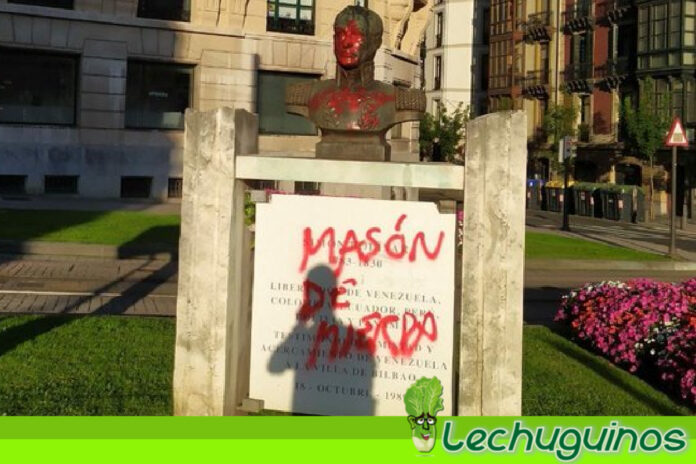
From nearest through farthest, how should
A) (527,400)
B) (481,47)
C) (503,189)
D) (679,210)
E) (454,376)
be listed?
(503,189), (454,376), (527,400), (679,210), (481,47)

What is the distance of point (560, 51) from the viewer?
59.8 metres

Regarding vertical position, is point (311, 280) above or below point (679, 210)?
below

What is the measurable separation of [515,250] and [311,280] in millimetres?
1547

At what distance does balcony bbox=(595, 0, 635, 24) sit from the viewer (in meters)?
52.4

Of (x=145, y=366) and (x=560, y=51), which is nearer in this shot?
(x=145, y=366)

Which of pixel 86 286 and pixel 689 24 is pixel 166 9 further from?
pixel 689 24

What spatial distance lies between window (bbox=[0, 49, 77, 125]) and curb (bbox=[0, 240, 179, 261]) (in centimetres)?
1245

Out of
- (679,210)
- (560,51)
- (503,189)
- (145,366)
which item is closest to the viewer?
(503,189)

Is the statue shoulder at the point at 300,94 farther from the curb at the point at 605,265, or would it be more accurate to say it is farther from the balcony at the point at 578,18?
the balcony at the point at 578,18

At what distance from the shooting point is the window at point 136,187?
106 feet

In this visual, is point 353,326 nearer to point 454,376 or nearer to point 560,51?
point 454,376

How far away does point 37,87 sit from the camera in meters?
31.4

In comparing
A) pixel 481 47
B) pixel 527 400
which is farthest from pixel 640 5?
pixel 527 400

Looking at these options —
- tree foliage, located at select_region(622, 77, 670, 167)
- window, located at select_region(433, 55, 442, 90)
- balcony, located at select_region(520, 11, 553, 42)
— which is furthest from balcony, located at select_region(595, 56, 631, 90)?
window, located at select_region(433, 55, 442, 90)
